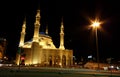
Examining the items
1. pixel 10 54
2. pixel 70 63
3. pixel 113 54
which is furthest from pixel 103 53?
pixel 10 54

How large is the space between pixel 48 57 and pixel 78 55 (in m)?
40.8

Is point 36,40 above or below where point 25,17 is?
below

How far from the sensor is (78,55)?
342 feet

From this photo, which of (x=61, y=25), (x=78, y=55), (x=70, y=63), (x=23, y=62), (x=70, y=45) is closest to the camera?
(x=23, y=62)

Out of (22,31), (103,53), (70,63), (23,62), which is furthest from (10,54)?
(103,53)

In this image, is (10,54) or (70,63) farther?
(10,54)

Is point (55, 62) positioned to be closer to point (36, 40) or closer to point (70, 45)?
point (36, 40)

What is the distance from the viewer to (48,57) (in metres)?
67.6

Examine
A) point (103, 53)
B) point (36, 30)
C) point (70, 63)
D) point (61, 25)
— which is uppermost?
point (61, 25)

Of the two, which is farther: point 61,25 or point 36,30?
point 61,25

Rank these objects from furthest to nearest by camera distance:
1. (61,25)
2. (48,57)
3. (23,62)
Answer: (61,25) → (48,57) → (23,62)

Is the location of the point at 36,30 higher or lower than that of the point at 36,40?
higher

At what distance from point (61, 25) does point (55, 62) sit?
20.2 m

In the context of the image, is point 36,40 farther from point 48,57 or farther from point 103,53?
point 103,53
